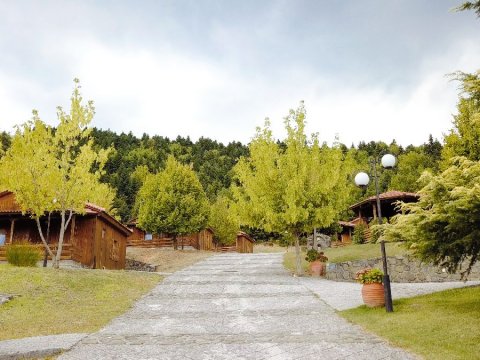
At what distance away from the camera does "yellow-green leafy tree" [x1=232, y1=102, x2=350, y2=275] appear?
22500mm

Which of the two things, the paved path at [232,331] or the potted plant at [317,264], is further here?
the potted plant at [317,264]

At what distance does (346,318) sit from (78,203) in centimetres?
1530

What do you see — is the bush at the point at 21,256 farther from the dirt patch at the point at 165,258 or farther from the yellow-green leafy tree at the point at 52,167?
the dirt patch at the point at 165,258

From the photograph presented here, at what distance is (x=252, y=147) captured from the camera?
24094mm

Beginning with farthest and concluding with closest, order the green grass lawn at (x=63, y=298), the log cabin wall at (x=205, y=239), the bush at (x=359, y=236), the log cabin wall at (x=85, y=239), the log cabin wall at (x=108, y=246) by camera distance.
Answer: the log cabin wall at (x=205, y=239) < the bush at (x=359, y=236) < the log cabin wall at (x=108, y=246) < the log cabin wall at (x=85, y=239) < the green grass lawn at (x=63, y=298)

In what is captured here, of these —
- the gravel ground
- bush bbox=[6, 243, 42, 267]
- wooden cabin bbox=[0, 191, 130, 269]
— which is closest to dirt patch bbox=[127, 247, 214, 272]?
wooden cabin bbox=[0, 191, 130, 269]

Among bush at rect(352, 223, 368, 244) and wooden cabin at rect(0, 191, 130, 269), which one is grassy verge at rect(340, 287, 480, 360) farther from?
bush at rect(352, 223, 368, 244)

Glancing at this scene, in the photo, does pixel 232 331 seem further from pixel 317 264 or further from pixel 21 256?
pixel 21 256

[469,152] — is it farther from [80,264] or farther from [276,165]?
[80,264]

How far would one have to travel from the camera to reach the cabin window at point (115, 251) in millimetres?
30578

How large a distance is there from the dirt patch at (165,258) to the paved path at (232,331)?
1488 centimetres

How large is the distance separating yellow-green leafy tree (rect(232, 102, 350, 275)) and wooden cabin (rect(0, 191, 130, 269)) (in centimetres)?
995

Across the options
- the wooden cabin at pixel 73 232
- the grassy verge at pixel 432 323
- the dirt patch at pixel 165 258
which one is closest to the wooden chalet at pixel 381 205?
the dirt patch at pixel 165 258

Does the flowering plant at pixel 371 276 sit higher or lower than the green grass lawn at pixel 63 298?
higher
